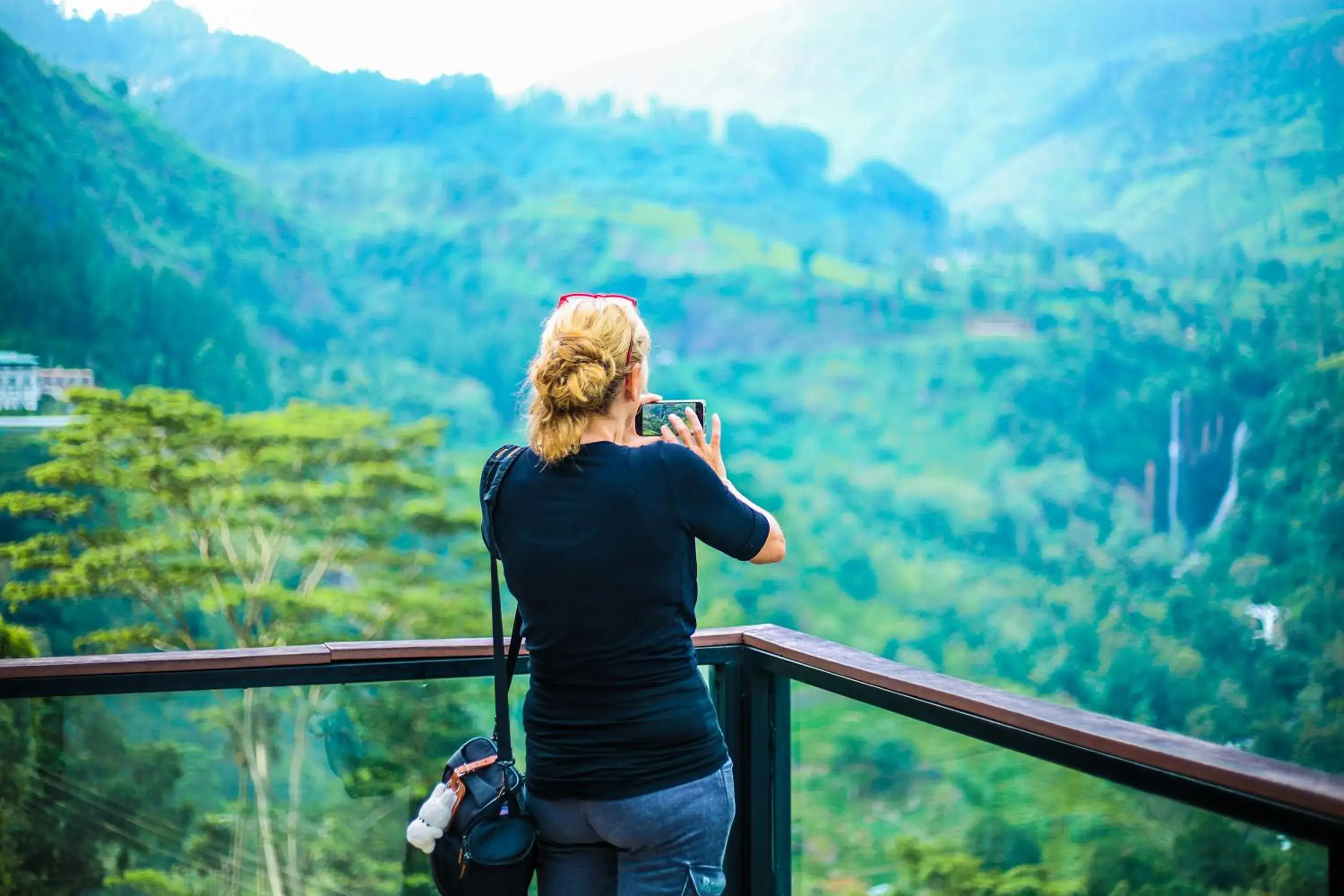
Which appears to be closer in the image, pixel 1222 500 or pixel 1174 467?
pixel 1222 500

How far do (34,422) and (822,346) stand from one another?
44.6ft

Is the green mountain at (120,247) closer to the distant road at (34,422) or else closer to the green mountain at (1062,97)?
the distant road at (34,422)

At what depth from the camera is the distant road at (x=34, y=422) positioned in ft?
45.1

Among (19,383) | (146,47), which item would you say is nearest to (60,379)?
(19,383)

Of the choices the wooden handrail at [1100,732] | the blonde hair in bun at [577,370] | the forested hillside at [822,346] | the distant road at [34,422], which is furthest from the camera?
the forested hillside at [822,346]

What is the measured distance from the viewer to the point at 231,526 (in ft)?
43.5

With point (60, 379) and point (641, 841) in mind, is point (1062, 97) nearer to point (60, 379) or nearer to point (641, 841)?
point (60, 379)

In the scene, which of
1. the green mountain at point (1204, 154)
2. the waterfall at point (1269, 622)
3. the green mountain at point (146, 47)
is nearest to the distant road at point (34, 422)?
the green mountain at point (146, 47)

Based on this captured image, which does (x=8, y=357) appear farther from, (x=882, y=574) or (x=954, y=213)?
(x=954, y=213)

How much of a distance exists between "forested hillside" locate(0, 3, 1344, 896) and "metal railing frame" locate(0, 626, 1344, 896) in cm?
1164

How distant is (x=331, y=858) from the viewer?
6.84 feet

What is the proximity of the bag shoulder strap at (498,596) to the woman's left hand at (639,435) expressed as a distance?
0.14 m

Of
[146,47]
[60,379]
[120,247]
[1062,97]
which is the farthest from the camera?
[1062,97]

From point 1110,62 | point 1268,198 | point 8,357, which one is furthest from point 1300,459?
point 8,357
